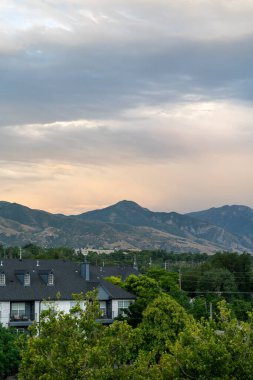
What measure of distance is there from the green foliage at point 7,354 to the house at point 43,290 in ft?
51.3

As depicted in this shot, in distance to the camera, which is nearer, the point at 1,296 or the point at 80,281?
the point at 1,296

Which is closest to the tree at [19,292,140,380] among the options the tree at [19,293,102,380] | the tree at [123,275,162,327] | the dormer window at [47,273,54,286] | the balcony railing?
the tree at [19,293,102,380]

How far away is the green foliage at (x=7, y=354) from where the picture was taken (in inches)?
2446

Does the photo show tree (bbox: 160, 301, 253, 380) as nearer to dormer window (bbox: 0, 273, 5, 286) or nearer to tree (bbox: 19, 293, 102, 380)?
tree (bbox: 19, 293, 102, 380)

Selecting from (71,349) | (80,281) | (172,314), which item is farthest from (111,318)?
(71,349)

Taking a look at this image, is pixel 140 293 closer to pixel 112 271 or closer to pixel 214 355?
pixel 112 271

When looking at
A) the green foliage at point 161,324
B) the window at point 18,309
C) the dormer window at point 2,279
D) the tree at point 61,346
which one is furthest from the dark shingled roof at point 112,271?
the tree at point 61,346

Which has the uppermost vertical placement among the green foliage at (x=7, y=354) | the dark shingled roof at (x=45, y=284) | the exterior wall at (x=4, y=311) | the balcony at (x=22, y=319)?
the dark shingled roof at (x=45, y=284)

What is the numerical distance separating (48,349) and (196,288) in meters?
97.3

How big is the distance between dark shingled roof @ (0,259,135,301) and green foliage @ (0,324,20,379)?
18.5 metres

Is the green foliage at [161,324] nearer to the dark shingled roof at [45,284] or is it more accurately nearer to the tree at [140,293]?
the tree at [140,293]

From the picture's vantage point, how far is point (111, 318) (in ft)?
287

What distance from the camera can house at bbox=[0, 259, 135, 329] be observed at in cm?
8300

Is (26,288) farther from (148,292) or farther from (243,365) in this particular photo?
(243,365)
